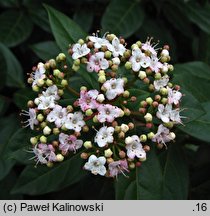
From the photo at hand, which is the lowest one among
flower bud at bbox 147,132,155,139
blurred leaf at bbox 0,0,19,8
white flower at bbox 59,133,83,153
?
white flower at bbox 59,133,83,153

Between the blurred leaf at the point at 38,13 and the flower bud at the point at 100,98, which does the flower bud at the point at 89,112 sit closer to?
the flower bud at the point at 100,98

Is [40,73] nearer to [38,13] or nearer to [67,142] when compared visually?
[67,142]

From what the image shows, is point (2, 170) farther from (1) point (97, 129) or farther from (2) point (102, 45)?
(2) point (102, 45)

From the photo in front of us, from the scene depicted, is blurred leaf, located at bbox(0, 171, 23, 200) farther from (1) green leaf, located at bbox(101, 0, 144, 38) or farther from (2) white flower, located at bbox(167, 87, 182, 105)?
(2) white flower, located at bbox(167, 87, 182, 105)

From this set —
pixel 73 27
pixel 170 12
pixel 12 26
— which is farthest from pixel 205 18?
pixel 12 26

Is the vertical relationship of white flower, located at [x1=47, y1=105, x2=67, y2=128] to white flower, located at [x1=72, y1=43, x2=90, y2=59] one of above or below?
below

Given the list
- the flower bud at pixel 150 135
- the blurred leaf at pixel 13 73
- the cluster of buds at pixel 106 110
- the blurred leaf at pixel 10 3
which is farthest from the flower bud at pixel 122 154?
A: the blurred leaf at pixel 10 3

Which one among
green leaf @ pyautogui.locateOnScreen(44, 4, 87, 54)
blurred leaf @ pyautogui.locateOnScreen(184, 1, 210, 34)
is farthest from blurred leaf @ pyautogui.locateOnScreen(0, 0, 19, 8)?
blurred leaf @ pyautogui.locateOnScreen(184, 1, 210, 34)


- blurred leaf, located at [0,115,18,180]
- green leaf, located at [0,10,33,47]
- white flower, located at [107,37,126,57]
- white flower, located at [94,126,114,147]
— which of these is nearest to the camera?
white flower, located at [94,126,114,147]
